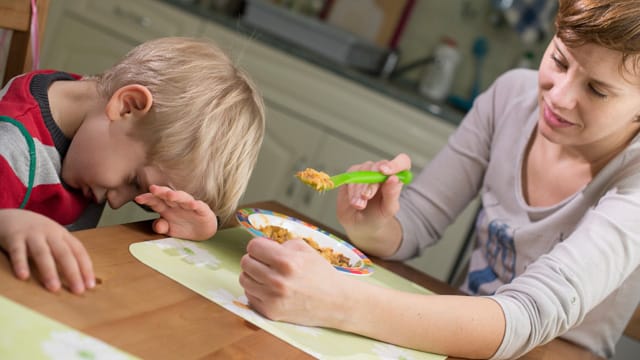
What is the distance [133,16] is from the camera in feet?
8.86

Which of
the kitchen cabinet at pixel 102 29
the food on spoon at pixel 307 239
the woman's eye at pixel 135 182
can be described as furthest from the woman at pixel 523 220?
the kitchen cabinet at pixel 102 29

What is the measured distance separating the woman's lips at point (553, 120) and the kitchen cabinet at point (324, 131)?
1.24 meters

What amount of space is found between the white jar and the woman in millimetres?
1397

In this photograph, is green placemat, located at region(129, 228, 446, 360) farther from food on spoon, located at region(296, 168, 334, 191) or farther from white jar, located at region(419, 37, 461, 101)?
white jar, located at region(419, 37, 461, 101)

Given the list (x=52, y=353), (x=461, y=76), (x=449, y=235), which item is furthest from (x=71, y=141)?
(x=461, y=76)

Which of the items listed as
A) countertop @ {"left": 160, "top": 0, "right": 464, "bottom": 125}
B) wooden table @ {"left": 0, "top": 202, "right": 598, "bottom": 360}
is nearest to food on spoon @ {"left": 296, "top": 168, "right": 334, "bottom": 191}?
wooden table @ {"left": 0, "top": 202, "right": 598, "bottom": 360}

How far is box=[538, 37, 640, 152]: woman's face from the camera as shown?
1006mm

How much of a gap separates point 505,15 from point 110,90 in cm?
222

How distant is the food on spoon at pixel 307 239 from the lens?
1.01 meters

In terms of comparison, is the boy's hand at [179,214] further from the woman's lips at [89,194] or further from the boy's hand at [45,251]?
the boy's hand at [45,251]

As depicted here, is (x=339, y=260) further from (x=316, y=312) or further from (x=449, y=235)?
(x=449, y=235)

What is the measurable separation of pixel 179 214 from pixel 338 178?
24 centimetres

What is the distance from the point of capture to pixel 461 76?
2.96m

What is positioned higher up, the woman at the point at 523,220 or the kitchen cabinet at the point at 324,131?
the woman at the point at 523,220
